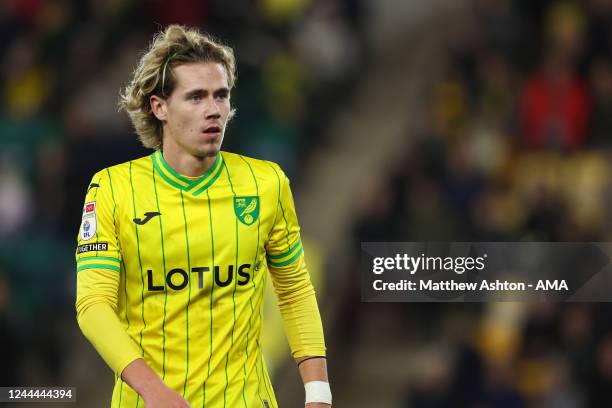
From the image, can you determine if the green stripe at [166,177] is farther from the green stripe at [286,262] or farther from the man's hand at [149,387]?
the man's hand at [149,387]

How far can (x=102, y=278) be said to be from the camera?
4.14 metres

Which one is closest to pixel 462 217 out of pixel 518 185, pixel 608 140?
pixel 518 185

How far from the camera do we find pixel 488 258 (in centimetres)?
616

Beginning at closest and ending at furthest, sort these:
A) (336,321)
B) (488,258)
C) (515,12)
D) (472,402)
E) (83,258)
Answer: (83,258)
(488,258)
(472,402)
(336,321)
(515,12)

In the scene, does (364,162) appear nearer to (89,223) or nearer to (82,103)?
(82,103)

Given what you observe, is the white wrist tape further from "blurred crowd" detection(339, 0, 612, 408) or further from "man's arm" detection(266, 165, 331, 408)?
"blurred crowd" detection(339, 0, 612, 408)

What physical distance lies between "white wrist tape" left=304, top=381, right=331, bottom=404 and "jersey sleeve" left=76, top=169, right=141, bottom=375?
2.04ft

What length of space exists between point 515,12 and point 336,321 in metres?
3.28

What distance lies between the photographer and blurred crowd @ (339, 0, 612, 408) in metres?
7.95

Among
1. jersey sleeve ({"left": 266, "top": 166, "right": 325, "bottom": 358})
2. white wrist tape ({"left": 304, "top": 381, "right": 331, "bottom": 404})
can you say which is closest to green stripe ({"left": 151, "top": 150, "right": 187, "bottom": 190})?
jersey sleeve ({"left": 266, "top": 166, "right": 325, "bottom": 358})

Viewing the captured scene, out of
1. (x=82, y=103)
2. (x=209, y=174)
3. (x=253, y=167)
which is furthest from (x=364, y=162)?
(x=209, y=174)

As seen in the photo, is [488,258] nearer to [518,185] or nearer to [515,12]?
[518,185]

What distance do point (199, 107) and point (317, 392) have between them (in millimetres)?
1071

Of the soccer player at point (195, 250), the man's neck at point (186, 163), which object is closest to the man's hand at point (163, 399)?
the soccer player at point (195, 250)
